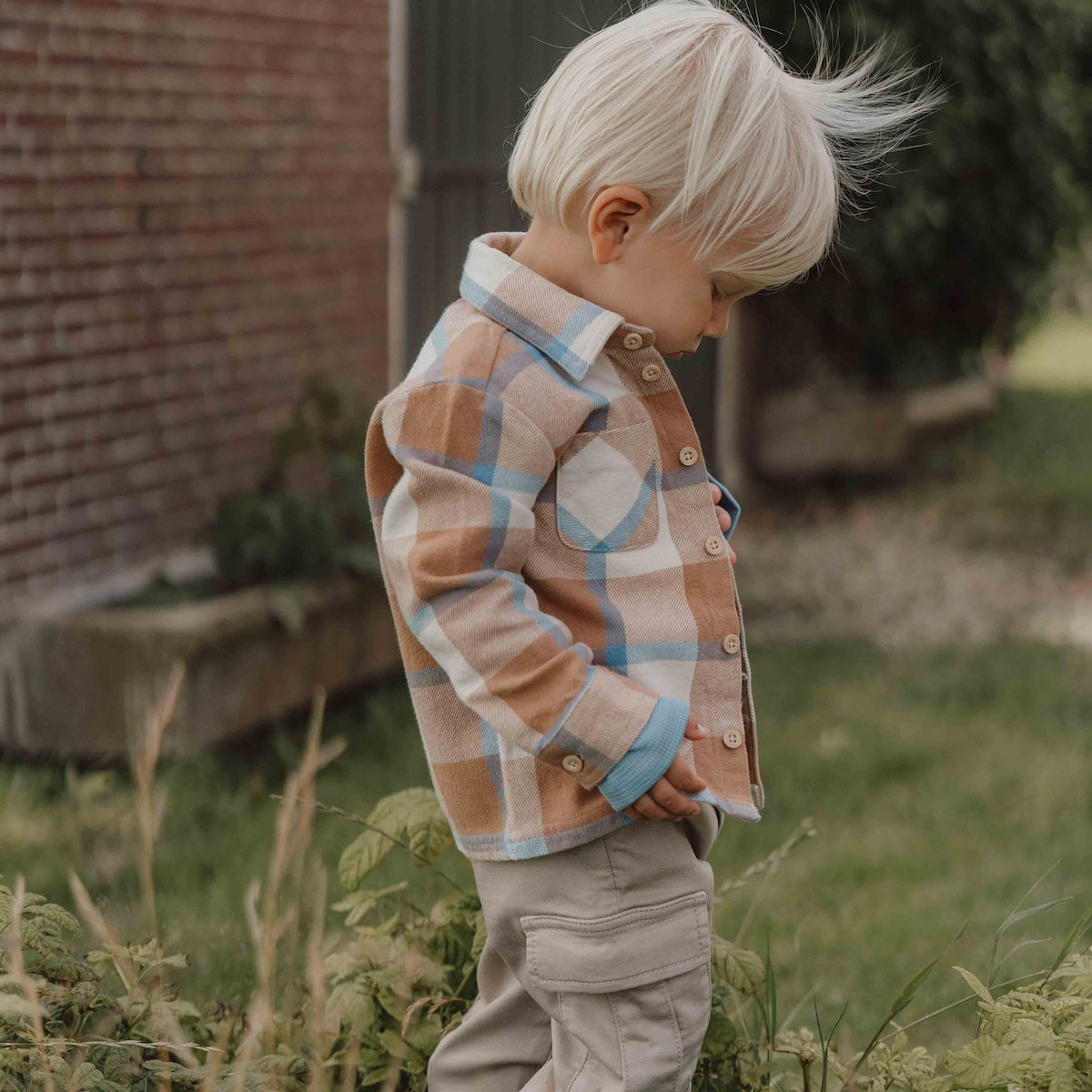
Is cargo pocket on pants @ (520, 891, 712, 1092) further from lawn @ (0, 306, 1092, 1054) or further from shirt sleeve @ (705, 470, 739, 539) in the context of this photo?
lawn @ (0, 306, 1092, 1054)

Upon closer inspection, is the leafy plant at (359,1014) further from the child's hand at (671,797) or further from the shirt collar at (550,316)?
the shirt collar at (550,316)

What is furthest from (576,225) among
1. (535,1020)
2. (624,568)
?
(535,1020)

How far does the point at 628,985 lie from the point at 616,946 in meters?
0.05

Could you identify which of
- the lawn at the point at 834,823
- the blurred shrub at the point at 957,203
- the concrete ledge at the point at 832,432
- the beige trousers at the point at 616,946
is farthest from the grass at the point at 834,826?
the blurred shrub at the point at 957,203

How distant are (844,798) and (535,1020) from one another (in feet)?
→ 7.73

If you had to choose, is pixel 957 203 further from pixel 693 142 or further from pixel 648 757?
pixel 648 757

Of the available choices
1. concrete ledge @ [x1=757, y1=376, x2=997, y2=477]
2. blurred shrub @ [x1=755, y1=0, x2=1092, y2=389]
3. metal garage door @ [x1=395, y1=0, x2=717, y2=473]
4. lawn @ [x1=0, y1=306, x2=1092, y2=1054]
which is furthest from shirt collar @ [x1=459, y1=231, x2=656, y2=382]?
concrete ledge @ [x1=757, y1=376, x2=997, y2=477]

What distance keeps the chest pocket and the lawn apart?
917 millimetres

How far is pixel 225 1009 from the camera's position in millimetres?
2162

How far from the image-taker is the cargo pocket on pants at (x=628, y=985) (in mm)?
1773

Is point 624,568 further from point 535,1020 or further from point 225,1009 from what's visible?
point 225,1009

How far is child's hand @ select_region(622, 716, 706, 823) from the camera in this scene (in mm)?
1675

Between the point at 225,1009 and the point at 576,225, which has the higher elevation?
the point at 576,225

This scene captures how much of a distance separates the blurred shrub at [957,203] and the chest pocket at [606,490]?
5518 mm
